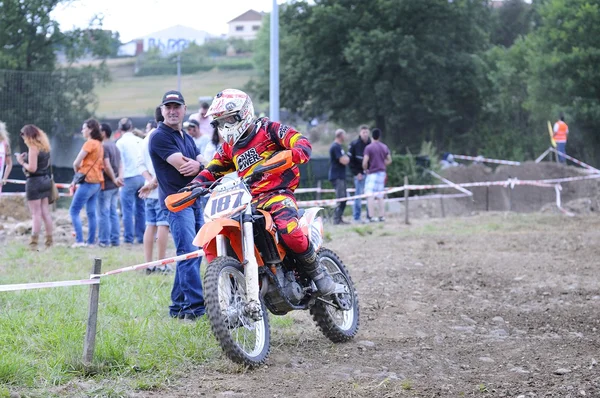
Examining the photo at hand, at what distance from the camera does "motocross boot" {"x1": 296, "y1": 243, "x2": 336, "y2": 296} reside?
286 inches

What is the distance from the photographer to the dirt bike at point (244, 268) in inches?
256

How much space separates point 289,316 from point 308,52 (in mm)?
37815

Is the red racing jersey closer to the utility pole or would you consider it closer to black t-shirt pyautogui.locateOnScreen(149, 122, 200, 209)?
→ black t-shirt pyautogui.locateOnScreen(149, 122, 200, 209)

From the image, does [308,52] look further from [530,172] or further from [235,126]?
[235,126]

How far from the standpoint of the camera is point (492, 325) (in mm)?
8680

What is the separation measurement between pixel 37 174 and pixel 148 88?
35244 mm

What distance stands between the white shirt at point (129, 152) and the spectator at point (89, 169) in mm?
346

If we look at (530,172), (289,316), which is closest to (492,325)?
(289,316)

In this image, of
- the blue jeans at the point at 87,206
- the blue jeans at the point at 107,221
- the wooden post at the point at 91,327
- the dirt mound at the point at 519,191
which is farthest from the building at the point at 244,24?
the wooden post at the point at 91,327

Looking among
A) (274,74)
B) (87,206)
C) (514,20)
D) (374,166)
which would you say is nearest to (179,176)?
(87,206)

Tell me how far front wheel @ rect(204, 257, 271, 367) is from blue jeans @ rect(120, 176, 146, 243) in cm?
819

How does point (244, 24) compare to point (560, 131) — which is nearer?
point (560, 131)

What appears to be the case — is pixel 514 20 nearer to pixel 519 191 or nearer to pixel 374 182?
pixel 519 191

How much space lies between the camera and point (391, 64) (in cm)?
4331
